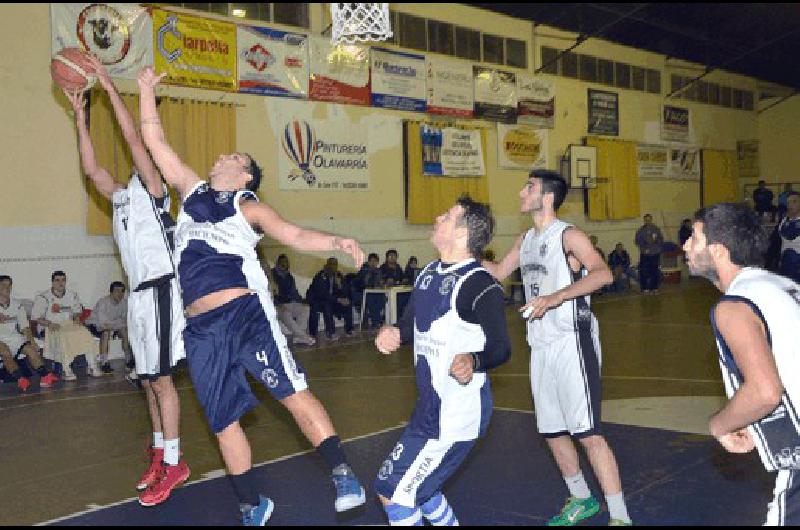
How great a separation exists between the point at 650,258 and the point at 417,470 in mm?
18683

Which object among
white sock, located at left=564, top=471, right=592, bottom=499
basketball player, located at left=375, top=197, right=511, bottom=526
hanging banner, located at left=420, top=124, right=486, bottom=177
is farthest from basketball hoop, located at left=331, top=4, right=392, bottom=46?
basketball player, located at left=375, top=197, right=511, bottom=526

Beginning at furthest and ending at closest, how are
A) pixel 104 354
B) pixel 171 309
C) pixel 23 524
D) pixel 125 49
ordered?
1. pixel 125 49
2. pixel 104 354
3. pixel 171 309
4. pixel 23 524

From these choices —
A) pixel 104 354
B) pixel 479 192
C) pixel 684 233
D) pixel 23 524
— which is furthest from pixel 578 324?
pixel 684 233

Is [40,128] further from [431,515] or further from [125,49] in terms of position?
[431,515]

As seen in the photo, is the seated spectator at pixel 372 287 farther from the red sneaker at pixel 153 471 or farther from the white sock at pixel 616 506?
the white sock at pixel 616 506

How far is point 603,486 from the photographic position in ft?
14.3

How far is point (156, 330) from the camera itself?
5.33 metres

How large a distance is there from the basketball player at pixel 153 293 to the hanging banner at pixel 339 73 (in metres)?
10.4

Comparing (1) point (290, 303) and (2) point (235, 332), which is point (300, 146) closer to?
(1) point (290, 303)

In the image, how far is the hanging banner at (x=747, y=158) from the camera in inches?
1113

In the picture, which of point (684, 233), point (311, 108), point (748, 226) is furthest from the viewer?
point (684, 233)

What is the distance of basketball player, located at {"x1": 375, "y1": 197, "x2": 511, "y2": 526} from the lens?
3533mm

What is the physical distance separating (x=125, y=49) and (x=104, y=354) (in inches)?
187

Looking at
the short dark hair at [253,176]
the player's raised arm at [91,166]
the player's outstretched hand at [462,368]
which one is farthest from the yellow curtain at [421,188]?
the player's outstretched hand at [462,368]
